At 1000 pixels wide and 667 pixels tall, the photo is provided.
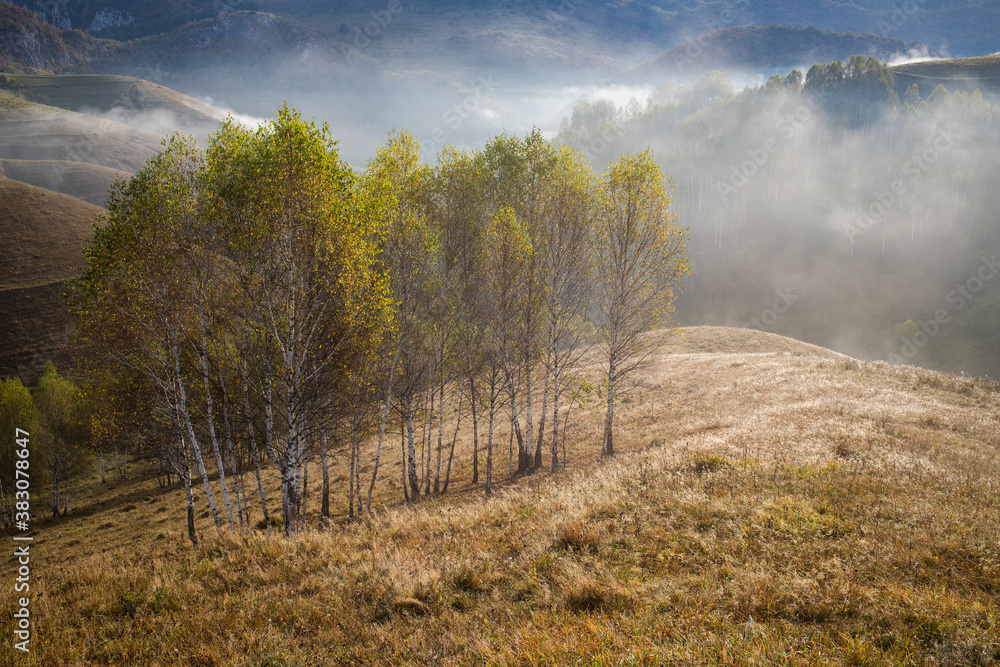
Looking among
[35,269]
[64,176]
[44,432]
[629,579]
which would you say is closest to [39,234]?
[35,269]

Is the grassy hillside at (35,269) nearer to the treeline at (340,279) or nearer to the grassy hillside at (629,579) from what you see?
the treeline at (340,279)

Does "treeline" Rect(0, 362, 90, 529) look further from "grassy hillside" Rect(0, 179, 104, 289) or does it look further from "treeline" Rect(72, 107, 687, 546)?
"grassy hillside" Rect(0, 179, 104, 289)

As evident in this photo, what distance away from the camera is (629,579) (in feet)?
22.5

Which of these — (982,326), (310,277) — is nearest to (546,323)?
(310,277)

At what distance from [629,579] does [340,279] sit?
12.1 m

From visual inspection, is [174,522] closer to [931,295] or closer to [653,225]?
[653,225]

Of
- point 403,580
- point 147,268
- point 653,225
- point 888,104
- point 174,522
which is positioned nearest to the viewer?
point 403,580

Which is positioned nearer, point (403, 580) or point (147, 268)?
point (403, 580)

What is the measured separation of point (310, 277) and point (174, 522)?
1006 inches

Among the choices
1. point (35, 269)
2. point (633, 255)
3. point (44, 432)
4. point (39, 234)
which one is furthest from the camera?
point (39, 234)

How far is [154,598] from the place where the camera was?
773cm

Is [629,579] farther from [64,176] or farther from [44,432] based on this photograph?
[64,176]

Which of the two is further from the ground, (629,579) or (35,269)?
(629,579)

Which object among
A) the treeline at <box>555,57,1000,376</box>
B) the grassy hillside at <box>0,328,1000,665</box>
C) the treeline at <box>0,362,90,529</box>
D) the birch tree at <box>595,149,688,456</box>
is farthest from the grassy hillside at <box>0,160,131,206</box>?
the grassy hillside at <box>0,328,1000,665</box>
